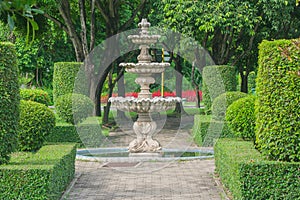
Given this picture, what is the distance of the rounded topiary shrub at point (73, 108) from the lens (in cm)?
1666

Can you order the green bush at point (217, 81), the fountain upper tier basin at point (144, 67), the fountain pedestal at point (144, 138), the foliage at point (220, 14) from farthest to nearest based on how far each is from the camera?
the green bush at point (217, 81) < the foliage at point (220, 14) < the fountain pedestal at point (144, 138) < the fountain upper tier basin at point (144, 67)

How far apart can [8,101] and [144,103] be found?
20.6 ft

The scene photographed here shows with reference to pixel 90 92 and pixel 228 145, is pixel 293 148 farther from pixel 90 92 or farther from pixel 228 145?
pixel 90 92

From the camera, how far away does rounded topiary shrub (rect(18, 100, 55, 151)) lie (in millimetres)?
10805

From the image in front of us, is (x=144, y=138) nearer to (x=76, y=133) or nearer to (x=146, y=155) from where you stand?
(x=146, y=155)

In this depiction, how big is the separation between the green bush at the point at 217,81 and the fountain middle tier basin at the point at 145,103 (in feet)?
18.5

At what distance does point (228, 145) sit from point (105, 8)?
13807 mm

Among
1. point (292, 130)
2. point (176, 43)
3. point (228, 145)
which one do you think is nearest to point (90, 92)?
point (176, 43)

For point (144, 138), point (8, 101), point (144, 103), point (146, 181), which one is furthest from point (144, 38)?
point (8, 101)

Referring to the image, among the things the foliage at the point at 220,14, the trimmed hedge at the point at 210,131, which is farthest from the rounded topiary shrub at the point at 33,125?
the foliage at the point at 220,14

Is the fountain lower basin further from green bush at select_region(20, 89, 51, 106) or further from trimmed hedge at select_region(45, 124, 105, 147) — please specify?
green bush at select_region(20, 89, 51, 106)

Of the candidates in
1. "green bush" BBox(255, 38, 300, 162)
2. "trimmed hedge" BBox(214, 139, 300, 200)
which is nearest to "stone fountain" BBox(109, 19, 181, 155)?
"green bush" BBox(255, 38, 300, 162)

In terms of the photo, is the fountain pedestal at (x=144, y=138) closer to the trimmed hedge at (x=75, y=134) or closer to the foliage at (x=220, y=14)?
the trimmed hedge at (x=75, y=134)

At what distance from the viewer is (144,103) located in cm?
1405
